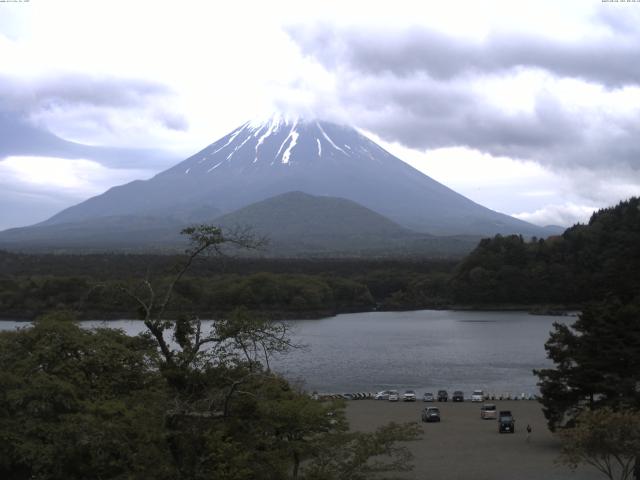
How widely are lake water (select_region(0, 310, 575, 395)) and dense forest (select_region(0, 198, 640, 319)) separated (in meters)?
4.58

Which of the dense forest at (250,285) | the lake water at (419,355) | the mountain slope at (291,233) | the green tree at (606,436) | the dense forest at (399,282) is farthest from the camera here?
the mountain slope at (291,233)

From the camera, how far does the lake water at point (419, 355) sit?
26.3m

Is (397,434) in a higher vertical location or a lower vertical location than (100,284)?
lower

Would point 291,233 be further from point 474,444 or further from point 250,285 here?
point 474,444

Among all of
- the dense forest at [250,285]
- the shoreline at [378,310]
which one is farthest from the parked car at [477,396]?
the shoreline at [378,310]

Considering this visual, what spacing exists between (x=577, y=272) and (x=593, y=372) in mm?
49056

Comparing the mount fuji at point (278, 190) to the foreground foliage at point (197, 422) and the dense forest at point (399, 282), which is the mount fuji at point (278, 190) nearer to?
the dense forest at point (399, 282)

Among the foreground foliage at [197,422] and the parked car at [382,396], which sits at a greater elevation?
the foreground foliage at [197,422]

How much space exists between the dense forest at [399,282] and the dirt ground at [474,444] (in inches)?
1217

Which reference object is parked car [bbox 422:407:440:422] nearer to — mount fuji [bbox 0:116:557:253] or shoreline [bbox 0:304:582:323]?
shoreline [bbox 0:304:582:323]

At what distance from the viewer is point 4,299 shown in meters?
53.9

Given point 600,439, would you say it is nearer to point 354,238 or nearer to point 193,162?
point 354,238

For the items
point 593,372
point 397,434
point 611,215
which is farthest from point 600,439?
point 611,215

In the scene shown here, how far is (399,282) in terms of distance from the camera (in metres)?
69.1
